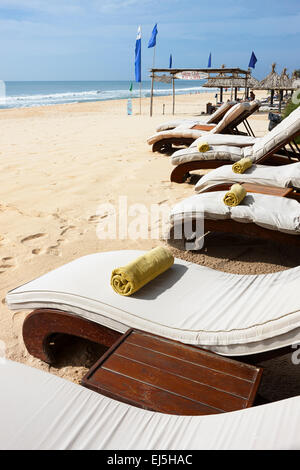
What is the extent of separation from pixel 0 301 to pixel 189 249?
5.53ft

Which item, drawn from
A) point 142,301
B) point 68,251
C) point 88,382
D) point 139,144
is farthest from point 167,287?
point 139,144

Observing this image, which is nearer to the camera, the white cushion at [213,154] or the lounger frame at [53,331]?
the lounger frame at [53,331]

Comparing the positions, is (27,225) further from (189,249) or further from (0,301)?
(189,249)

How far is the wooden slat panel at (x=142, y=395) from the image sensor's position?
150 cm

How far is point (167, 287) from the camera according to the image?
223cm

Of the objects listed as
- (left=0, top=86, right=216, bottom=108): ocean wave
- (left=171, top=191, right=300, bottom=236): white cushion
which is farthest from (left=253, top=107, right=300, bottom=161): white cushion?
(left=0, top=86, right=216, bottom=108): ocean wave

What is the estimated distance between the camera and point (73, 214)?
14.5ft

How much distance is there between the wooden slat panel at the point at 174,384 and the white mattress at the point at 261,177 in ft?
8.87

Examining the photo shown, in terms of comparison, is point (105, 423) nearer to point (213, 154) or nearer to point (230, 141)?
point (213, 154)

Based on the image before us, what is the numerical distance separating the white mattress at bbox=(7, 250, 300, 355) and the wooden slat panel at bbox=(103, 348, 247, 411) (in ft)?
0.74

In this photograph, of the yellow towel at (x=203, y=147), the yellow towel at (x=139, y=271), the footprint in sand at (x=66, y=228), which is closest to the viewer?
the yellow towel at (x=139, y=271)

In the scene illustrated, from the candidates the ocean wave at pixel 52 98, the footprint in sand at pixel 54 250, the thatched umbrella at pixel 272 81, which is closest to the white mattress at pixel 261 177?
the footprint in sand at pixel 54 250

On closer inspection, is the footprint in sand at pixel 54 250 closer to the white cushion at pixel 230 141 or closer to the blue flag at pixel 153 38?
the white cushion at pixel 230 141

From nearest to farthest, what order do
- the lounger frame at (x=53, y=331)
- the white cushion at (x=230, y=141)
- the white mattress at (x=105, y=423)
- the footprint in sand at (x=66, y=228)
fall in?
the white mattress at (x=105, y=423)
the lounger frame at (x=53, y=331)
the footprint in sand at (x=66, y=228)
the white cushion at (x=230, y=141)
